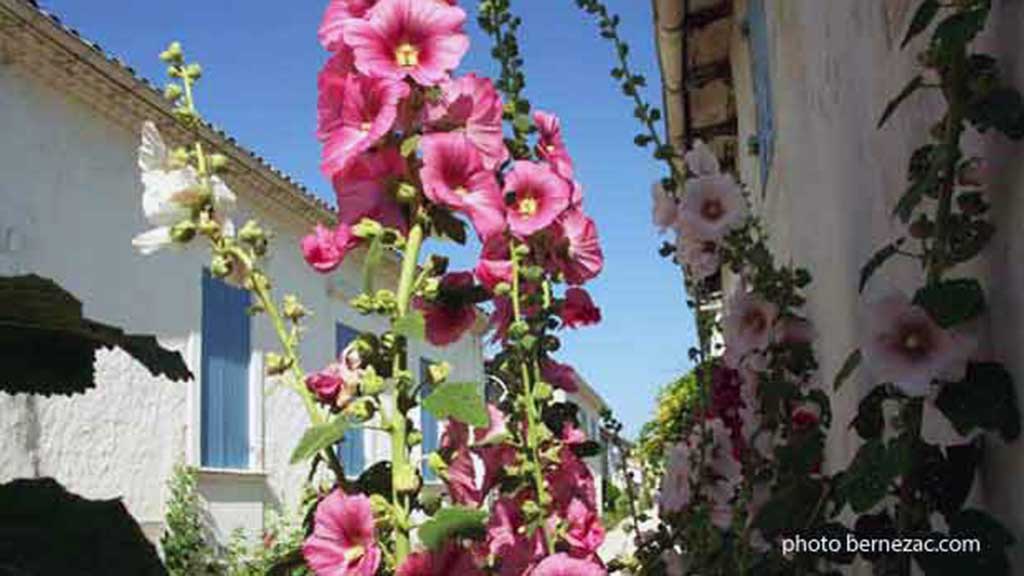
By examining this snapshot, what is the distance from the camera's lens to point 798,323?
2.11m

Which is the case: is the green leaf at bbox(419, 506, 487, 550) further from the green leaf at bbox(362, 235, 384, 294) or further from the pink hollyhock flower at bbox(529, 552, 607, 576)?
the green leaf at bbox(362, 235, 384, 294)

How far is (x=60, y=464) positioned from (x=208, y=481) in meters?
1.61

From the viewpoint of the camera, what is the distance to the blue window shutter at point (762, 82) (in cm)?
382

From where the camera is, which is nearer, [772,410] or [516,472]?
[516,472]

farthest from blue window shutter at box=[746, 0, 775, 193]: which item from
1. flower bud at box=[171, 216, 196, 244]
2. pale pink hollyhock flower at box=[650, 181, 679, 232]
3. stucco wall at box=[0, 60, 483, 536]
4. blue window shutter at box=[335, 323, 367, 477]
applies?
blue window shutter at box=[335, 323, 367, 477]

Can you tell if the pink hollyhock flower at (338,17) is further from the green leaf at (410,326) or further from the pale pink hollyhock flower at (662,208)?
the pale pink hollyhock flower at (662,208)

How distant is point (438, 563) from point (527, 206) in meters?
0.50

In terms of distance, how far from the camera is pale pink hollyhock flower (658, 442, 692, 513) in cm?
224

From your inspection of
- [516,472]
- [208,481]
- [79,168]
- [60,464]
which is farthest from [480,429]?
[208,481]

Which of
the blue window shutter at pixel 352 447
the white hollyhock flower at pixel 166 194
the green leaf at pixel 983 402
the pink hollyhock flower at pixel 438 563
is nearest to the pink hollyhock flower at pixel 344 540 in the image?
the pink hollyhock flower at pixel 438 563

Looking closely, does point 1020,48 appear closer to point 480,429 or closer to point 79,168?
point 480,429

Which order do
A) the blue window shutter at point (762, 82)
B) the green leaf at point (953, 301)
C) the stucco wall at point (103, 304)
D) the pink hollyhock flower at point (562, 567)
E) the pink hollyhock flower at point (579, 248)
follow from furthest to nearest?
the stucco wall at point (103, 304) → the blue window shutter at point (762, 82) → the pink hollyhock flower at point (579, 248) → the pink hollyhock flower at point (562, 567) → the green leaf at point (953, 301)

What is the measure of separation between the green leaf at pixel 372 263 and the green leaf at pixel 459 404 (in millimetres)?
157

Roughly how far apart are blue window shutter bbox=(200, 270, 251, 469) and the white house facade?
0.01 metres
